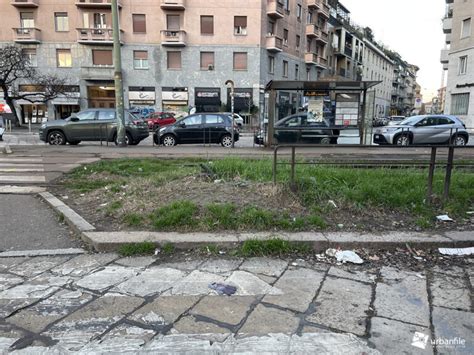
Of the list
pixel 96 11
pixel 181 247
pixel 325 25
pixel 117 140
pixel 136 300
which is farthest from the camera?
pixel 325 25

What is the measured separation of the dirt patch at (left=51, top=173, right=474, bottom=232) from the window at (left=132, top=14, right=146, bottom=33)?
33963 millimetres

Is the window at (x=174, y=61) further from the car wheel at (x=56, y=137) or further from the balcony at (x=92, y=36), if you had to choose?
the car wheel at (x=56, y=137)

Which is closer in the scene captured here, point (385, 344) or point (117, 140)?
point (385, 344)

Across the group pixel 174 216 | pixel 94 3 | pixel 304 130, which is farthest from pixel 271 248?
pixel 94 3

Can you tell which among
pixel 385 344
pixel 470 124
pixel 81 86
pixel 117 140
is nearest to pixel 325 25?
pixel 470 124

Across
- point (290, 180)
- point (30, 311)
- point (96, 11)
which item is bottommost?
point (30, 311)

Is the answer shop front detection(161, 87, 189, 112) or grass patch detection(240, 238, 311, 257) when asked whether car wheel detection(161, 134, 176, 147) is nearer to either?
grass patch detection(240, 238, 311, 257)

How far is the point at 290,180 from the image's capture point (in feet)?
19.4

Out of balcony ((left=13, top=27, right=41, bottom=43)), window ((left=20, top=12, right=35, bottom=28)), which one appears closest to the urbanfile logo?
balcony ((left=13, top=27, right=41, bottom=43))

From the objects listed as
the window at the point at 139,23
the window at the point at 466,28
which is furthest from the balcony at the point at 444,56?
the window at the point at 139,23

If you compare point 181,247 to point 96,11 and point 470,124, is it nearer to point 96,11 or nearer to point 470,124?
point 470,124

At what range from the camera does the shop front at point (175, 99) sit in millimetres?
37312

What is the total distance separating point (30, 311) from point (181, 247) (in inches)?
67.5

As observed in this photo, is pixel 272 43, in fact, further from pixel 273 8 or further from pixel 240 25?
pixel 240 25
